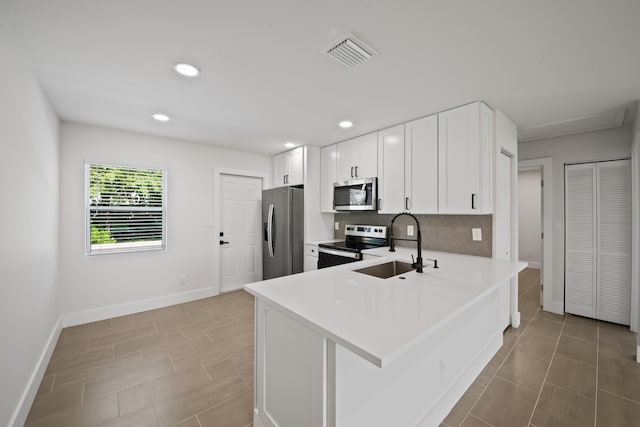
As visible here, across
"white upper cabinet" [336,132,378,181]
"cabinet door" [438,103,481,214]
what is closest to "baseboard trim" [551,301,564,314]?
"cabinet door" [438,103,481,214]

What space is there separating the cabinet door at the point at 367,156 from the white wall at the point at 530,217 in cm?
490

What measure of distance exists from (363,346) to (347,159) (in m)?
3.20

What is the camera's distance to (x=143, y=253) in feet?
11.8

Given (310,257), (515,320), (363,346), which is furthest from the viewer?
(310,257)

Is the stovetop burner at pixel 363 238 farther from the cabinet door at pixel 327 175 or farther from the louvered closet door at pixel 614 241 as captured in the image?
the louvered closet door at pixel 614 241

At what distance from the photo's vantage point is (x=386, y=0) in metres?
1.31

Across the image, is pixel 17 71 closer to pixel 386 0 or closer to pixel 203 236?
pixel 386 0

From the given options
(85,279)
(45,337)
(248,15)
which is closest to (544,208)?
(248,15)

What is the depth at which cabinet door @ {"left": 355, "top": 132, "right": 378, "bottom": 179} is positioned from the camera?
3443 mm

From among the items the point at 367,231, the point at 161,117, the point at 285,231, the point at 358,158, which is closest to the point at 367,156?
the point at 358,158

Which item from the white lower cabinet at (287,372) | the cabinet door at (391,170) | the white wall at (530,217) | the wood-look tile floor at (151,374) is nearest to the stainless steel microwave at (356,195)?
the cabinet door at (391,170)

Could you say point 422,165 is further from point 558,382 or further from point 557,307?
point 557,307

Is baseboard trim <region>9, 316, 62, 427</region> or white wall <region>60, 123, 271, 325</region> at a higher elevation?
white wall <region>60, 123, 271, 325</region>

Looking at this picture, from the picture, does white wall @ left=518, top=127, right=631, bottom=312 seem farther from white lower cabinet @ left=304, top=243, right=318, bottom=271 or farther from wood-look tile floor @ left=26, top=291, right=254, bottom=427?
wood-look tile floor @ left=26, top=291, right=254, bottom=427
